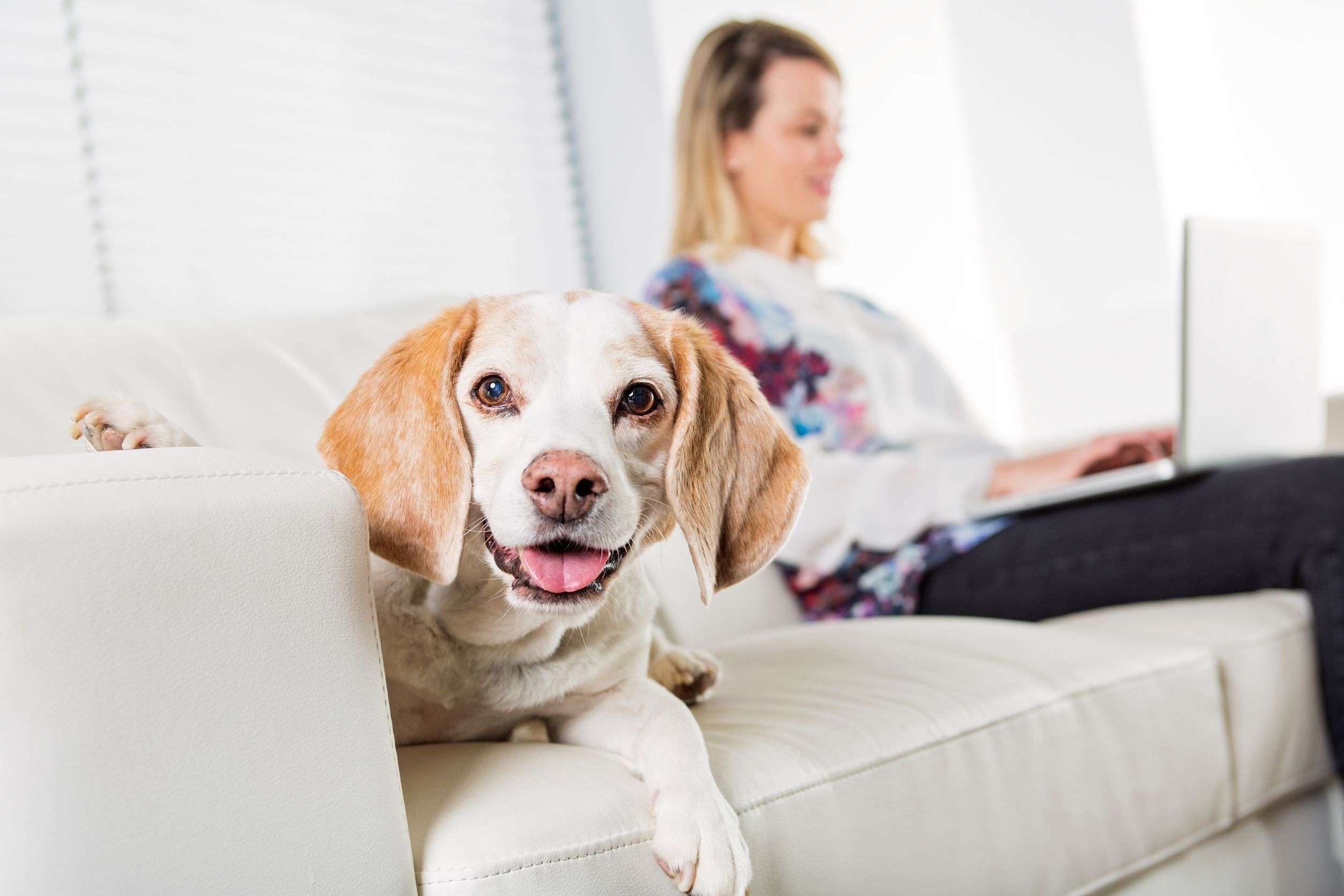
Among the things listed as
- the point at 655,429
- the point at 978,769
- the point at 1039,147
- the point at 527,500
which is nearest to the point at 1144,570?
the point at 978,769

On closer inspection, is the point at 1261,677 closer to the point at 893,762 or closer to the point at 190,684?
the point at 893,762

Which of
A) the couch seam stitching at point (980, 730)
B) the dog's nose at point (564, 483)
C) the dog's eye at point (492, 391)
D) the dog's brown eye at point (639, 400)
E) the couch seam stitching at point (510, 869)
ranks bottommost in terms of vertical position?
the couch seam stitching at point (980, 730)

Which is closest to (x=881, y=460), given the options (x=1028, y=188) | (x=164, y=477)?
(x=164, y=477)

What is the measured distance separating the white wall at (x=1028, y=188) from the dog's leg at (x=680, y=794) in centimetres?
309

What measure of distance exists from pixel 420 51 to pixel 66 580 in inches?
109

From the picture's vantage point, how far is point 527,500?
0.96 metres

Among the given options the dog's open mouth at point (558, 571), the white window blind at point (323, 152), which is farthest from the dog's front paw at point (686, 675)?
the white window blind at point (323, 152)

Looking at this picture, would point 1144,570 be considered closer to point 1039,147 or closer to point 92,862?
point 92,862

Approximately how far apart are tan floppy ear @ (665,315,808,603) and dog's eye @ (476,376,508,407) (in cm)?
17

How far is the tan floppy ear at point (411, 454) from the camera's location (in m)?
1.01

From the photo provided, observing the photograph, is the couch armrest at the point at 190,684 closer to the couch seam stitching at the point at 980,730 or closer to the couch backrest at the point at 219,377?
the couch seam stitching at the point at 980,730

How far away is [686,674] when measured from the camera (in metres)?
1.33

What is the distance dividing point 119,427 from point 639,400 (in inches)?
18.5

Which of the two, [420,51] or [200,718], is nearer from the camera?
[200,718]
